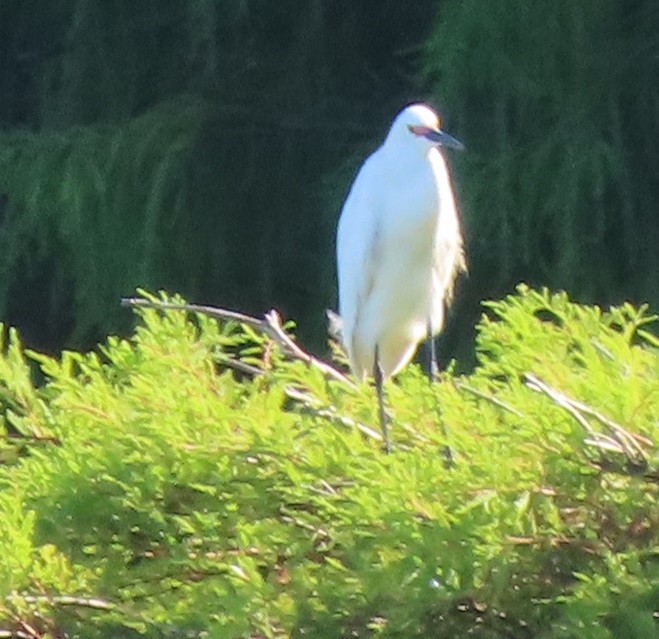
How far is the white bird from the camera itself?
2086 millimetres

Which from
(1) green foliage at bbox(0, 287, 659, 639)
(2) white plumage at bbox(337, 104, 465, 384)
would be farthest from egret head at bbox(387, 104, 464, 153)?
(1) green foliage at bbox(0, 287, 659, 639)

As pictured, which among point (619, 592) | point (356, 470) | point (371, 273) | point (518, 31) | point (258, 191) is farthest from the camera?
point (258, 191)

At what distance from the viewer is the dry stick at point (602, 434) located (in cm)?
102

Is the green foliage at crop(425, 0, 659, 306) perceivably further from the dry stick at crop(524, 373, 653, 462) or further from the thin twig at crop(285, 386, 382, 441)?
the dry stick at crop(524, 373, 653, 462)

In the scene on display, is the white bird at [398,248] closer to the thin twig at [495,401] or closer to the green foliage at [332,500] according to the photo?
the green foliage at [332,500]

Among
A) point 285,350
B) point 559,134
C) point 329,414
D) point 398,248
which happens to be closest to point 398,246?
point 398,248

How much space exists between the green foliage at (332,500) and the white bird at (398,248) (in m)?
0.70

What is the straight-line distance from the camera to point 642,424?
3.43 ft

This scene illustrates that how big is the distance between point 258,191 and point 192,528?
197 cm

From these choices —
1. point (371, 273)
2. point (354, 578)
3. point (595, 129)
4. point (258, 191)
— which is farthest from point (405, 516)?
point (258, 191)

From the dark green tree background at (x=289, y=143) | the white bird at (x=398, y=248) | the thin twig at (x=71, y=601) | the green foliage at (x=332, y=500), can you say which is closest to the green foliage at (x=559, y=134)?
the dark green tree background at (x=289, y=143)

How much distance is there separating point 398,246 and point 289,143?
106 cm

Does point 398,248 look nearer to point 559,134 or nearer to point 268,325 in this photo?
point 559,134

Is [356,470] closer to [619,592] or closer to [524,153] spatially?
[619,592]
